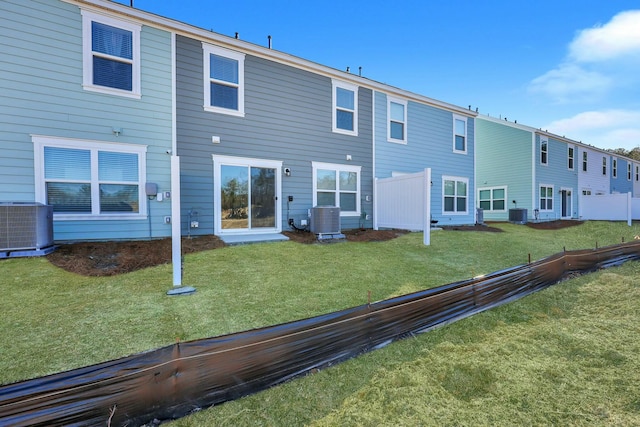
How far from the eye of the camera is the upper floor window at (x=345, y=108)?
9.59m

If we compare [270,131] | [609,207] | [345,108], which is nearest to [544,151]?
[609,207]

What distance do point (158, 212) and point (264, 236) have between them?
101 inches

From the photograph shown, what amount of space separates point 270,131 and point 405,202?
444cm

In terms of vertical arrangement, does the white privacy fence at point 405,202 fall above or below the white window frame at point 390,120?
below

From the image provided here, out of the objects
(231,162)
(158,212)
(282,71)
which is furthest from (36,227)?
(282,71)

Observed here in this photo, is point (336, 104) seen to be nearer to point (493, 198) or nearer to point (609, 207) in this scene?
point (493, 198)

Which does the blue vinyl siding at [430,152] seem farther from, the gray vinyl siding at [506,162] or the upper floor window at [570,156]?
the upper floor window at [570,156]

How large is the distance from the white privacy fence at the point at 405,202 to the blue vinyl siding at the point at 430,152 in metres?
1.09

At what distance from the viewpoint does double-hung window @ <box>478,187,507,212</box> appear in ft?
56.9

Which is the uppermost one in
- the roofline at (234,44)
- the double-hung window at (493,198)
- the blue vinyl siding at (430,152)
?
the roofline at (234,44)

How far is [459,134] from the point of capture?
1270cm

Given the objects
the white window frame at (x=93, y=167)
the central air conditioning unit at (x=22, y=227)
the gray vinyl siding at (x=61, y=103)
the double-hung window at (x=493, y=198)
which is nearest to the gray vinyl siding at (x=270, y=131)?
the gray vinyl siding at (x=61, y=103)

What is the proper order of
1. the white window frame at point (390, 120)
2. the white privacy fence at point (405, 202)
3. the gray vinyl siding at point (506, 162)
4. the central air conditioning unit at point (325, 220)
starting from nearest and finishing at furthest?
the white privacy fence at point (405, 202), the central air conditioning unit at point (325, 220), the white window frame at point (390, 120), the gray vinyl siding at point (506, 162)

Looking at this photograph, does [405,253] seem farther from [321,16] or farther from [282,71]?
[321,16]
